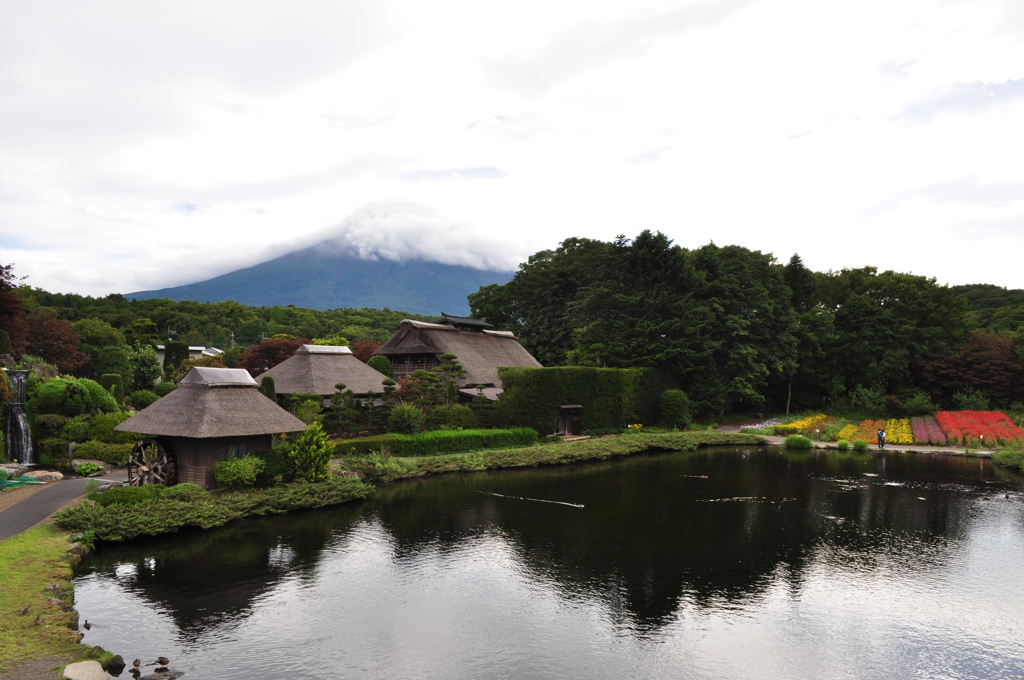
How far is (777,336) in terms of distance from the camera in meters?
47.9

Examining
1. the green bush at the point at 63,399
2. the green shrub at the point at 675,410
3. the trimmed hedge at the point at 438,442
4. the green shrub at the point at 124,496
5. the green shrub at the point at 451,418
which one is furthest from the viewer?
the green shrub at the point at 675,410

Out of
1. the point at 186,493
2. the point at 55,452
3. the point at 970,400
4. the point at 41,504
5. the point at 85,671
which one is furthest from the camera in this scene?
the point at 970,400

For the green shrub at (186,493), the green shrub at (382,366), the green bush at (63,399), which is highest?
the green shrub at (382,366)

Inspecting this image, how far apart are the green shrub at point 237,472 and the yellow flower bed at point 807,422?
119 ft

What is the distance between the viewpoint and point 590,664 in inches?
411

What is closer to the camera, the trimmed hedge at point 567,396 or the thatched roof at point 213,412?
the thatched roof at point 213,412

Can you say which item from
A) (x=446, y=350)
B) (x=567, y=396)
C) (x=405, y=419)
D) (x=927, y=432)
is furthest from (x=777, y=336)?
(x=405, y=419)

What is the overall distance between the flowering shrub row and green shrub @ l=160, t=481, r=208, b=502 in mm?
40223

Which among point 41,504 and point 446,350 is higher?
point 446,350

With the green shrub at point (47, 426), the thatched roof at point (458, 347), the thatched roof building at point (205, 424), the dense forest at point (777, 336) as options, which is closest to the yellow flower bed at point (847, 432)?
the dense forest at point (777, 336)

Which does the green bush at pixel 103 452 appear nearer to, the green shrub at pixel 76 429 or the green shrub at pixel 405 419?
the green shrub at pixel 76 429

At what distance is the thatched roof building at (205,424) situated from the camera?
20.3 metres

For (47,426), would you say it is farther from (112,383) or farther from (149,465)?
(112,383)

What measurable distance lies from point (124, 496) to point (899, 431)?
→ 144 feet
